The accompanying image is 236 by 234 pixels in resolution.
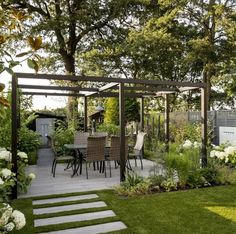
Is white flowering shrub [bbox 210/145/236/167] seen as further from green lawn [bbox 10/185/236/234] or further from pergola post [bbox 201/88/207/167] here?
green lawn [bbox 10/185/236/234]

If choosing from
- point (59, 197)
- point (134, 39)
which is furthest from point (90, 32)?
point (59, 197)

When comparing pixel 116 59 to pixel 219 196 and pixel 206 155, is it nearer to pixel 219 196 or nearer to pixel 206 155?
A: pixel 206 155

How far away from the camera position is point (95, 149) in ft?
22.5

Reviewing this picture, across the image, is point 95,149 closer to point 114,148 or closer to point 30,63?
point 114,148

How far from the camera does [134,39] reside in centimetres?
1460

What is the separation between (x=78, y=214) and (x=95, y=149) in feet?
7.60

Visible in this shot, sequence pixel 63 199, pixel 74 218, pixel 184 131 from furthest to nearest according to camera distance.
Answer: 1. pixel 184 131
2. pixel 63 199
3. pixel 74 218

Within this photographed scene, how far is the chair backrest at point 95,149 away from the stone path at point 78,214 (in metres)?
1.35

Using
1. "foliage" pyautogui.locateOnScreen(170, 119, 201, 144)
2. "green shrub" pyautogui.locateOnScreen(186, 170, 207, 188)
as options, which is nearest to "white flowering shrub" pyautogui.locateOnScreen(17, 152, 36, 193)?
"green shrub" pyautogui.locateOnScreen(186, 170, 207, 188)

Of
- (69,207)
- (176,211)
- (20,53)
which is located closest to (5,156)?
(69,207)

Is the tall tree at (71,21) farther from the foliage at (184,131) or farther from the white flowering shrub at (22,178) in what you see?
the white flowering shrub at (22,178)

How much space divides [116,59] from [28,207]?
492 inches

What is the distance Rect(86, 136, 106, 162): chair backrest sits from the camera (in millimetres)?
6770

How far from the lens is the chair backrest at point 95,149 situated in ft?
22.2
